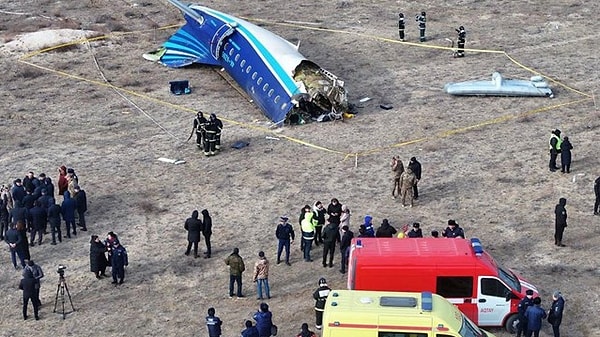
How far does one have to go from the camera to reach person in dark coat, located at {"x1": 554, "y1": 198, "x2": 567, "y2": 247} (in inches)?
1102

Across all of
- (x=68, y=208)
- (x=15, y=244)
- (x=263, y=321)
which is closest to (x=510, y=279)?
(x=263, y=321)

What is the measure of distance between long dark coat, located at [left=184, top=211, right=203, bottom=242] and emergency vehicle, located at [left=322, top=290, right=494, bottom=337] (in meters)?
7.50

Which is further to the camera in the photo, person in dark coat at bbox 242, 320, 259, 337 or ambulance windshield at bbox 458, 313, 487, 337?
person in dark coat at bbox 242, 320, 259, 337

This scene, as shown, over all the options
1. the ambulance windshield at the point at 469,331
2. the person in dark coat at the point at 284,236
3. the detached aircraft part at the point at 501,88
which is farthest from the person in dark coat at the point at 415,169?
the ambulance windshield at the point at 469,331

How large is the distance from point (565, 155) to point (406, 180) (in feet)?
18.7

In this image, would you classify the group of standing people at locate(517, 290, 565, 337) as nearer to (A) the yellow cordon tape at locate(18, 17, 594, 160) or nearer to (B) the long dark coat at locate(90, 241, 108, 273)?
(B) the long dark coat at locate(90, 241, 108, 273)

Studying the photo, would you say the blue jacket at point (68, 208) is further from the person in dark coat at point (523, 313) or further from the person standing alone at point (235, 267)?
the person in dark coat at point (523, 313)

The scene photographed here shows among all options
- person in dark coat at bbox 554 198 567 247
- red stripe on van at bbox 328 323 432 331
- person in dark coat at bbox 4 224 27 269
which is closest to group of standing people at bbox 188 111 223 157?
person in dark coat at bbox 4 224 27 269

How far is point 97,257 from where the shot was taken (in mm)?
26922

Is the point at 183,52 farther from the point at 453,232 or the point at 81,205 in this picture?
the point at 453,232

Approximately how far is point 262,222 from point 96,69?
1647 cm

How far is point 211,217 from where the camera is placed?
102 ft

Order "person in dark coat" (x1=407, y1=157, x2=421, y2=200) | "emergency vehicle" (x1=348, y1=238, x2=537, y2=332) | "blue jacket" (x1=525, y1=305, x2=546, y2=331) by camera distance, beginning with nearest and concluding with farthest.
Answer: "blue jacket" (x1=525, y1=305, x2=546, y2=331) → "emergency vehicle" (x1=348, y1=238, x2=537, y2=332) → "person in dark coat" (x1=407, y1=157, x2=421, y2=200)

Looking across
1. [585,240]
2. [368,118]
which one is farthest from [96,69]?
[585,240]
